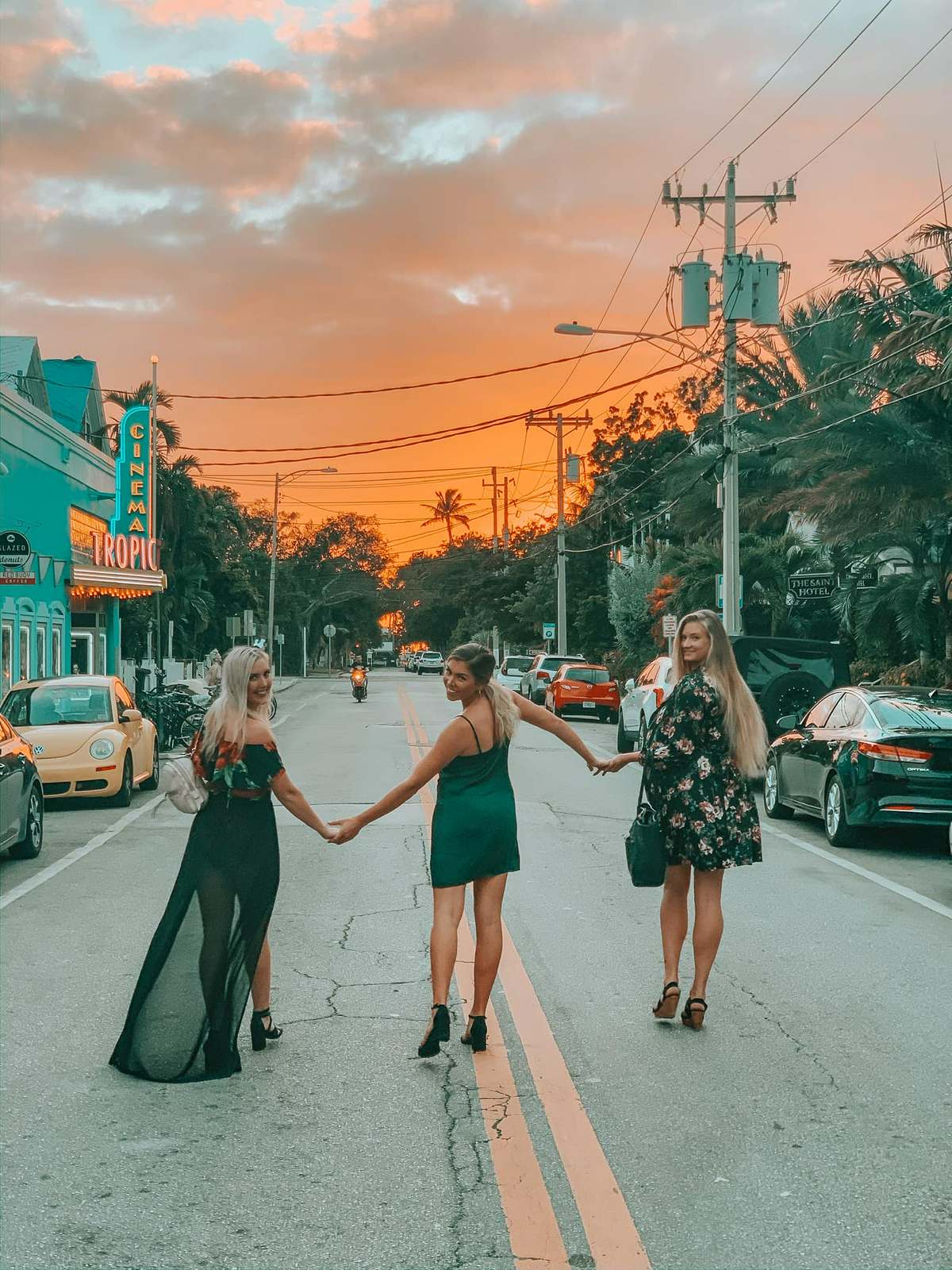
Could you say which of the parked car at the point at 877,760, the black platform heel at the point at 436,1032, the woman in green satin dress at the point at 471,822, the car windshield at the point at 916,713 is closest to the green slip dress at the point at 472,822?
the woman in green satin dress at the point at 471,822

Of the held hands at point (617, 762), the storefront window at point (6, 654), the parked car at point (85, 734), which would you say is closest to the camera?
the held hands at point (617, 762)

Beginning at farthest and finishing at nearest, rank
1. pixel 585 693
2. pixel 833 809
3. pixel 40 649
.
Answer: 1. pixel 585 693
2. pixel 40 649
3. pixel 833 809

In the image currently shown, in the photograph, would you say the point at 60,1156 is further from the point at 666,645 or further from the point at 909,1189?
the point at 666,645

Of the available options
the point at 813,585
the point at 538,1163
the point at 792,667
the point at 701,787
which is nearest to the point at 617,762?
the point at 701,787

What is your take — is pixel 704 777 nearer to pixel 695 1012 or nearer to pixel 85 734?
pixel 695 1012

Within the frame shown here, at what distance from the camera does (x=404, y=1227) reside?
4387mm

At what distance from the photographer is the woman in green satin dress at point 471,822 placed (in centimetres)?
621

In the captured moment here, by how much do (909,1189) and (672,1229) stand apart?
0.86m

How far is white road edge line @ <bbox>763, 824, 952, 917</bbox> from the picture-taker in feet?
33.9

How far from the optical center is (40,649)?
1303 inches

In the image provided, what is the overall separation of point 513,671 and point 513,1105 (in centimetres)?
4752

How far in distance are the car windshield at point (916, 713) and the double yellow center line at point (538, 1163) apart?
686 centimetres

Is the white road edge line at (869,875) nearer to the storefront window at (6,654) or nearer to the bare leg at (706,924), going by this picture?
the bare leg at (706,924)

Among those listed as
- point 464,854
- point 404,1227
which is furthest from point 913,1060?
point 404,1227
